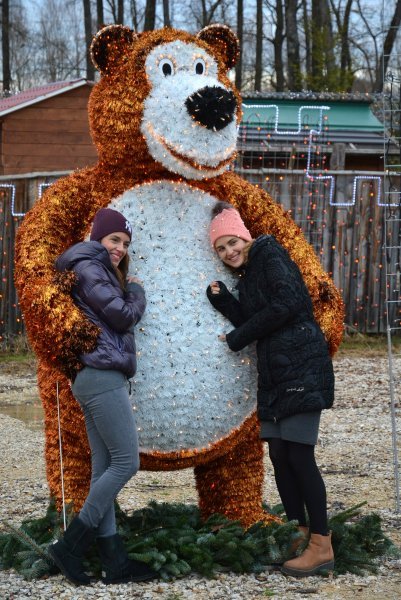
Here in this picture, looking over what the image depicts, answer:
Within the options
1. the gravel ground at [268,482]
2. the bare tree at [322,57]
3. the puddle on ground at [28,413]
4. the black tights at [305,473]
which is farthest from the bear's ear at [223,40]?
the bare tree at [322,57]

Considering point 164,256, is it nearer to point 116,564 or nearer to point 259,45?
point 116,564

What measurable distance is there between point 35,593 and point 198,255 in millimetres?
1417

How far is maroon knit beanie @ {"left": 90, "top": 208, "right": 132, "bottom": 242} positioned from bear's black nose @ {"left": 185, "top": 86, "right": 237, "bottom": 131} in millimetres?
482

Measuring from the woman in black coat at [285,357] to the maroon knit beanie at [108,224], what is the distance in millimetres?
393

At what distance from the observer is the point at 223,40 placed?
3.88m

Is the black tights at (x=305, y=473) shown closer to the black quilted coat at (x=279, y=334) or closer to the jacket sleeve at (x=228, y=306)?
the black quilted coat at (x=279, y=334)

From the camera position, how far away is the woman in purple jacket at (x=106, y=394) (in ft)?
10.6

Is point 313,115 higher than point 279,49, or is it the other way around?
point 279,49

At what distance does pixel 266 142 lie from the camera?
13.3m

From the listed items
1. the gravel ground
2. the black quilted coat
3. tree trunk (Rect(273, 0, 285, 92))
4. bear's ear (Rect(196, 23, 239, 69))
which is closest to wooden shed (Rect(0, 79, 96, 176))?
the gravel ground

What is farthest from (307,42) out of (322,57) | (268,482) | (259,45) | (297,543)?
(297,543)

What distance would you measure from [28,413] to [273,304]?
4172 mm

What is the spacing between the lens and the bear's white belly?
346 cm

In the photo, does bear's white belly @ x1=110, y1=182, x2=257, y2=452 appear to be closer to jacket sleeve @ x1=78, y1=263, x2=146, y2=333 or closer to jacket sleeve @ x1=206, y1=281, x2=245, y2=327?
jacket sleeve @ x1=206, y1=281, x2=245, y2=327
